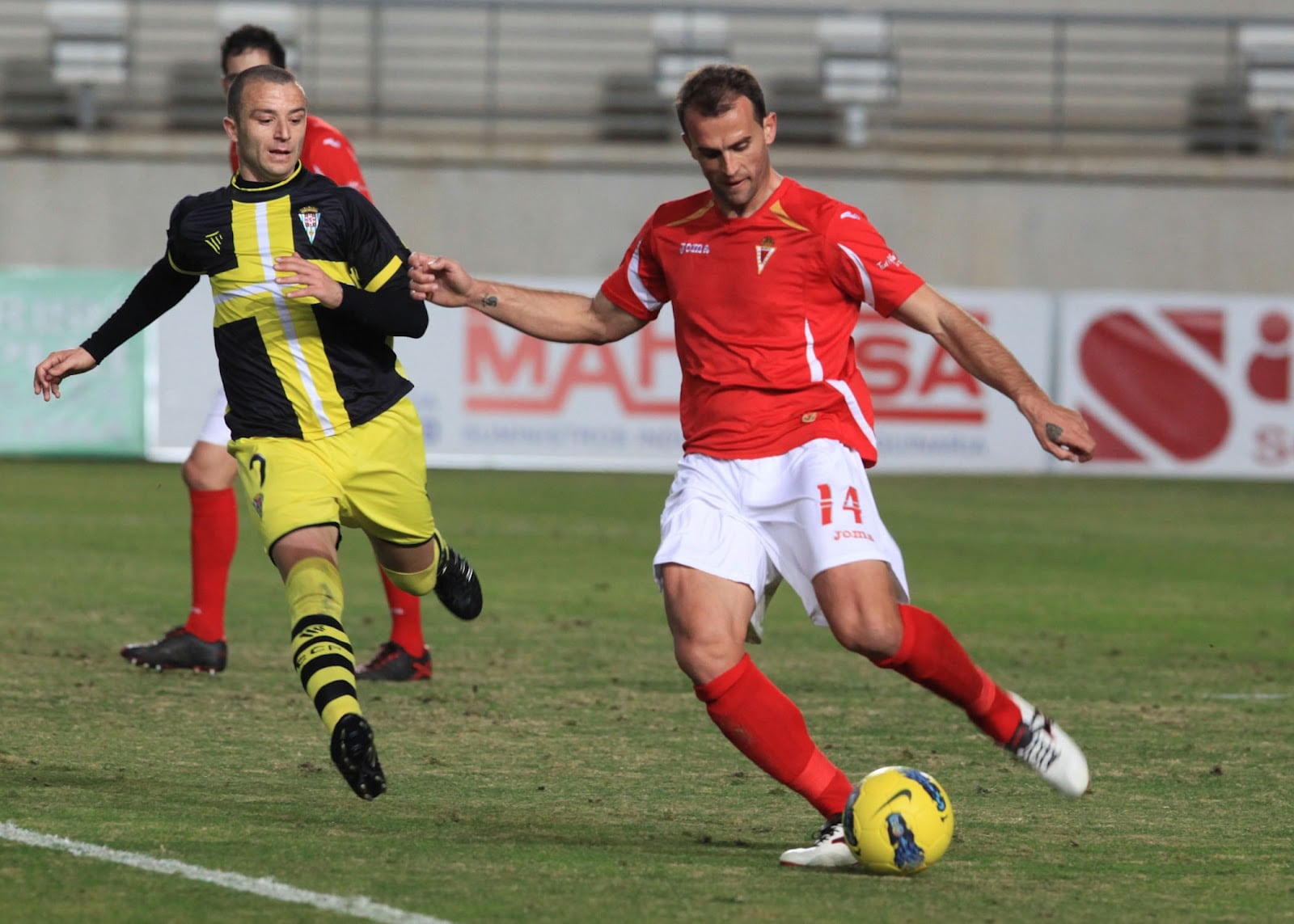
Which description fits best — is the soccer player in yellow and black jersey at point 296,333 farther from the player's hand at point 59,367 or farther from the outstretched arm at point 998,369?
the outstretched arm at point 998,369

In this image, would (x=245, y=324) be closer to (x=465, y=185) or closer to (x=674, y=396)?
(x=674, y=396)

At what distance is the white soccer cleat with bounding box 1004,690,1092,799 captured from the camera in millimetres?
5164

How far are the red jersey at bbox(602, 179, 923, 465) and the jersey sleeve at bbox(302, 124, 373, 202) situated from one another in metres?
2.54

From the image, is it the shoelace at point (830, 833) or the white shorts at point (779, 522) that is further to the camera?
the white shorts at point (779, 522)

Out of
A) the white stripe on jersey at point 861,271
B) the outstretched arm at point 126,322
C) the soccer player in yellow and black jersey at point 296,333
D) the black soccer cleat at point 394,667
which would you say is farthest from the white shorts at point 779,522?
the black soccer cleat at point 394,667

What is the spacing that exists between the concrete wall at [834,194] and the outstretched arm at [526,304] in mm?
16596

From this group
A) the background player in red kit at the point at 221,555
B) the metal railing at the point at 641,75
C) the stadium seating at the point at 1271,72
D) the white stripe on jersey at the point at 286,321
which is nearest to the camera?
the white stripe on jersey at the point at 286,321

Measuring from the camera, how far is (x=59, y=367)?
6.05 meters

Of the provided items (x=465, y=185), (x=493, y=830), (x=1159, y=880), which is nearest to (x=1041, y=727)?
(x=1159, y=880)

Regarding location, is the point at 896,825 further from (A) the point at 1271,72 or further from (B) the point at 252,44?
(A) the point at 1271,72

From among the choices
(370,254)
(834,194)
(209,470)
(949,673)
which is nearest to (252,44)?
(209,470)

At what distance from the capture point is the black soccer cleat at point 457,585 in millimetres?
6586

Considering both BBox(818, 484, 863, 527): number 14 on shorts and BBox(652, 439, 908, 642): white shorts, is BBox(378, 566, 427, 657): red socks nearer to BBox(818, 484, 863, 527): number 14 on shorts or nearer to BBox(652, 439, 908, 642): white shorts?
BBox(652, 439, 908, 642): white shorts

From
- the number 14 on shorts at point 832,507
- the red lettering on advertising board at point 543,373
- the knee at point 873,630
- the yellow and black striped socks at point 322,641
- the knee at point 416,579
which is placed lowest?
the red lettering on advertising board at point 543,373
